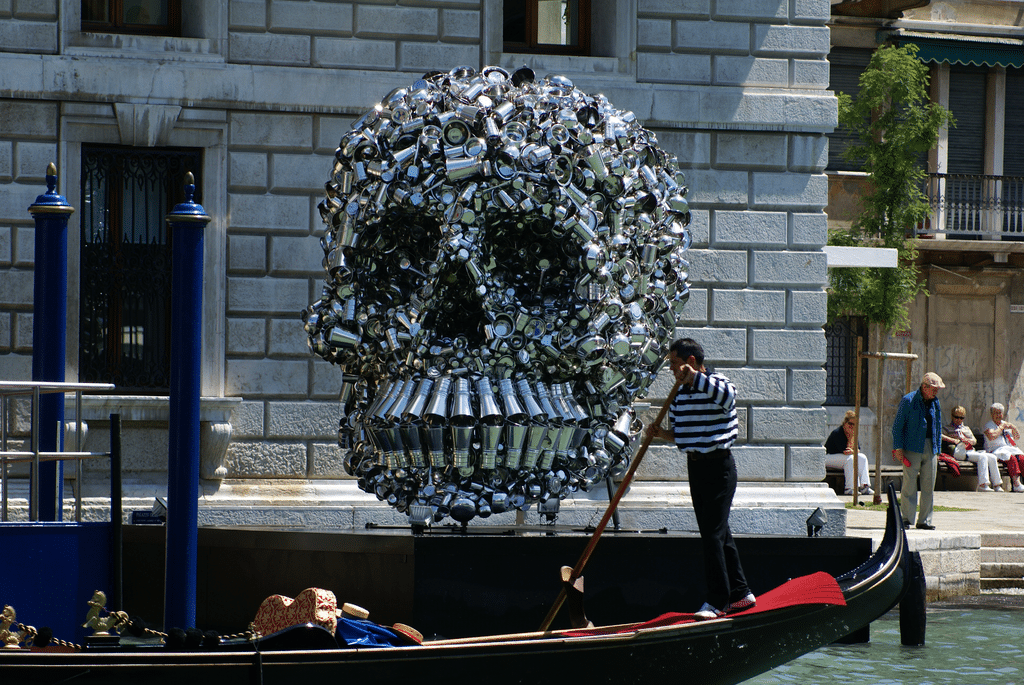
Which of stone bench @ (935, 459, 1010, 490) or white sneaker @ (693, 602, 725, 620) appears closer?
white sneaker @ (693, 602, 725, 620)

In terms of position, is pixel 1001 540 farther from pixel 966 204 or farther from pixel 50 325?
pixel 966 204

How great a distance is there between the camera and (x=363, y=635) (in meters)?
5.33

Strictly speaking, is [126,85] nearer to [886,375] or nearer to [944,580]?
[944,580]

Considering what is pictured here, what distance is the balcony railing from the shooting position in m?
21.5

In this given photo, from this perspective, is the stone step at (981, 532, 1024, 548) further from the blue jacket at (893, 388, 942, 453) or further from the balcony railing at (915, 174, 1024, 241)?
the balcony railing at (915, 174, 1024, 241)

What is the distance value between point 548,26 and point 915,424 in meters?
5.05

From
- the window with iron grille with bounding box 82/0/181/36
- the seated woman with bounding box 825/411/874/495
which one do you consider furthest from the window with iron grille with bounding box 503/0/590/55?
the seated woman with bounding box 825/411/874/495

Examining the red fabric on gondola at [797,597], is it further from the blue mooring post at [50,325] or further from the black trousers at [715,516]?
the blue mooring post at [50,325]

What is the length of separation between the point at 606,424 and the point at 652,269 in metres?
1.07

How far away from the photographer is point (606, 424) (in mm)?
8102

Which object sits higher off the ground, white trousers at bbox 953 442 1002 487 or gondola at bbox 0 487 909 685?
gondola at bbox 0 487 909 685

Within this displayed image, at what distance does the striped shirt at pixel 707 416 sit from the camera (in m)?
6.55

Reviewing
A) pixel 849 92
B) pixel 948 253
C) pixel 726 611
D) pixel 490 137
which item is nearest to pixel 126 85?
pixel 490 137

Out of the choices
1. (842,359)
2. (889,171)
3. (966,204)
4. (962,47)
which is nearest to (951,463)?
(842,359)
